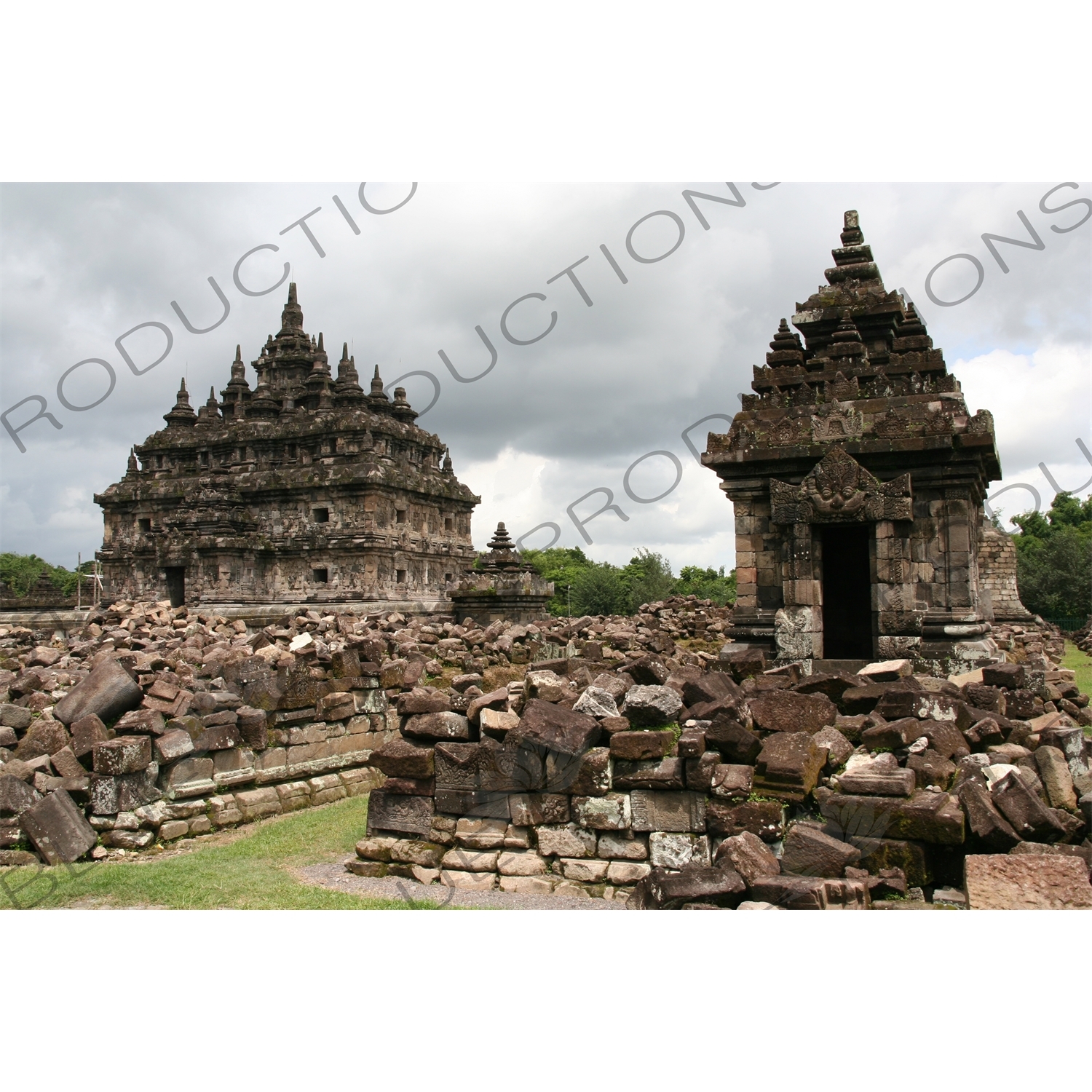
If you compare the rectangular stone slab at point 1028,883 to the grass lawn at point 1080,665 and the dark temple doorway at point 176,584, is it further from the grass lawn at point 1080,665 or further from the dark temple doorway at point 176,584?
the dark temple doorway at point 176,584

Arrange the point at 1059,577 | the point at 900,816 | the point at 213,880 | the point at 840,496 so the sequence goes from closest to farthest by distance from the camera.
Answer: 1. the point at 900,816
2. the point at 213,880
3. the point at 840,496
4. the point at 1059,577

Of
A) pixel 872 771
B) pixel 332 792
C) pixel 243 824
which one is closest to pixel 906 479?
pixel 872 771

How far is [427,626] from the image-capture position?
15.5m

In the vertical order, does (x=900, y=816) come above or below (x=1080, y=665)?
below

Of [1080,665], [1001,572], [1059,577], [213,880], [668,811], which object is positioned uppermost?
[1059,577]

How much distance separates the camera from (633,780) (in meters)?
4.87

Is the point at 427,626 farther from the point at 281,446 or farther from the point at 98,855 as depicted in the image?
the point at 281,446

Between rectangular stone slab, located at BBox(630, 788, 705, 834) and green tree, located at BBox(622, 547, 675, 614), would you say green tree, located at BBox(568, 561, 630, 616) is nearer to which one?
green tree, located at BBox(622, 547, 675, 614)

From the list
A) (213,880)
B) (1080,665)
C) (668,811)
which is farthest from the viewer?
(1080,665)

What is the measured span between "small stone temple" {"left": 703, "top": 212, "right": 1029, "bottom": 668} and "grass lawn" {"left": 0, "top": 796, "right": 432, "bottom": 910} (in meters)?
5.26

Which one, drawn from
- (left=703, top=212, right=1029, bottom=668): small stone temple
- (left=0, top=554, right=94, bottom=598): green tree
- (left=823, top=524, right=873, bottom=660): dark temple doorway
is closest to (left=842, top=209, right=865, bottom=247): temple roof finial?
(left=703, top=212, right=1029, bottom=668): small stone temple

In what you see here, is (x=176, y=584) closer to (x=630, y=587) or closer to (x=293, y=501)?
(x=293, y=501)

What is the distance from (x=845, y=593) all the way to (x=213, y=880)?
8.07m

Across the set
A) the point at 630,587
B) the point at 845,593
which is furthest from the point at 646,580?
the point at 845,593
